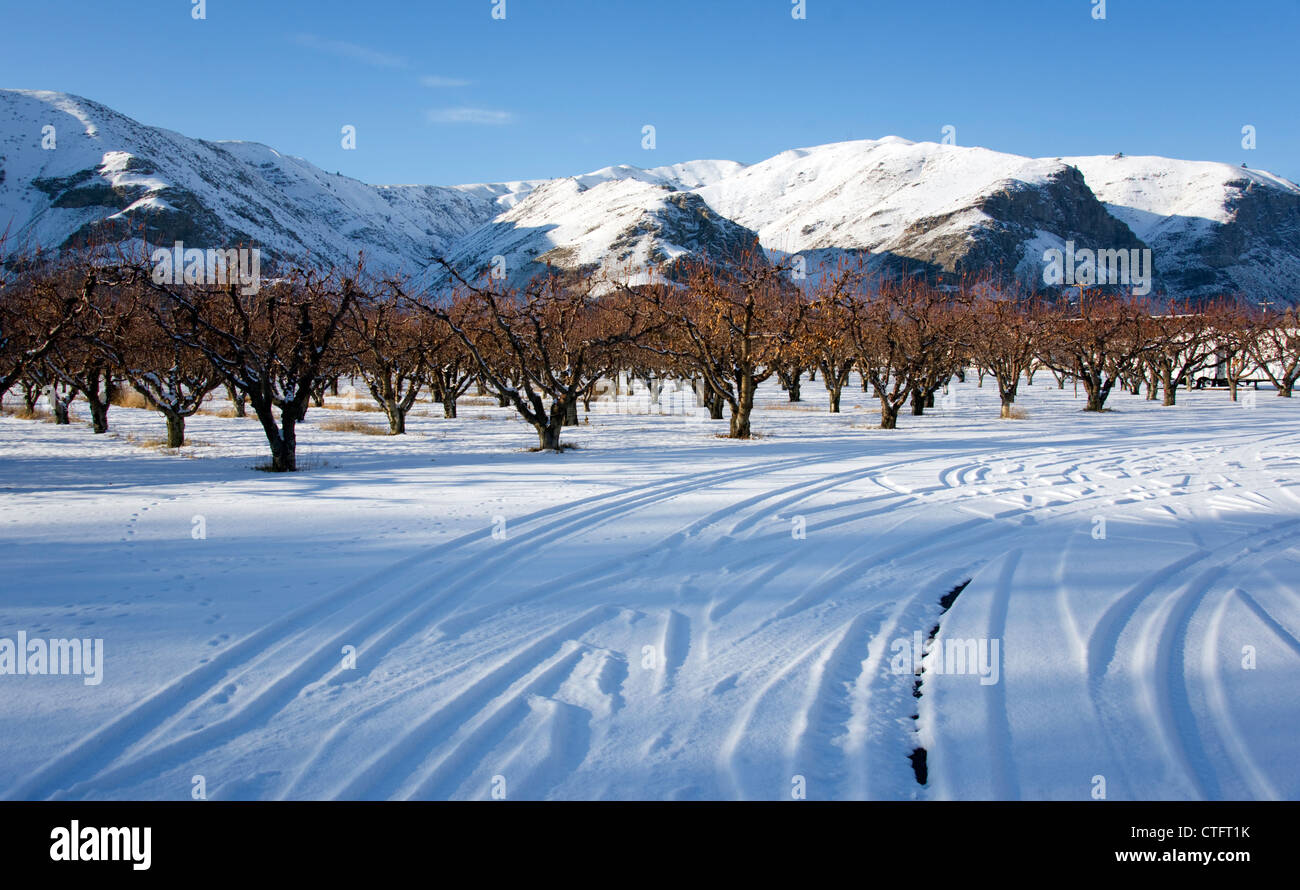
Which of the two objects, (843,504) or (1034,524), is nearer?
(1034,524)

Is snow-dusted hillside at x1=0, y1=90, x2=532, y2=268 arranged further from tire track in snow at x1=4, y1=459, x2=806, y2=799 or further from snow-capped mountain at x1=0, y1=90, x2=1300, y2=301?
tire track in snow at x1=4, y1=459, x2=806, y2=799

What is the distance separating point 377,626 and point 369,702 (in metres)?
1.16

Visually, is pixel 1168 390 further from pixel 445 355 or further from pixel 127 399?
pixel 127 399

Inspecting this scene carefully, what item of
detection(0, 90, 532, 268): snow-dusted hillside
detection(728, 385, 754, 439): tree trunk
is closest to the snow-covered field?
detection(728, 385, 754, 439): tree trunk

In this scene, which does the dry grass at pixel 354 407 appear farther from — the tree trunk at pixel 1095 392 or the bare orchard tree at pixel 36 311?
the tree trunk at pixel 1095 392

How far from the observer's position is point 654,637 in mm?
4621

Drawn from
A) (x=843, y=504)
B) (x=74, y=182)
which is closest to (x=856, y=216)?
(x=74, y=182)

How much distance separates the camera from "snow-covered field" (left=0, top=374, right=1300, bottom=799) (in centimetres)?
313

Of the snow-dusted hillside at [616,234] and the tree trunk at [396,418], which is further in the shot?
the snow-dusted hillside at [616,234]

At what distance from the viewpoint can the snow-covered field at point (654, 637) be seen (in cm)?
313

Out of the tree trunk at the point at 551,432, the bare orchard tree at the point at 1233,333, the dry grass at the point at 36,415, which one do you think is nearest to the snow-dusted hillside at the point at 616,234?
the bare orchard tree at the point at 1233,333

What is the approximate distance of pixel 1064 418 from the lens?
24531 millimetres

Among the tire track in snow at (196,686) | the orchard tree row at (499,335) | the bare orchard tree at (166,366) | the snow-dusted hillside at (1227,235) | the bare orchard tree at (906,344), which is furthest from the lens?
the snow-dusted hillside at (1227,235)
